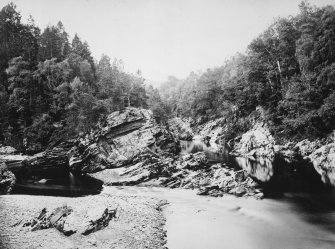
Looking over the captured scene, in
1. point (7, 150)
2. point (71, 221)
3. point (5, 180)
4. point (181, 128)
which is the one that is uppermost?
point (181, 128)

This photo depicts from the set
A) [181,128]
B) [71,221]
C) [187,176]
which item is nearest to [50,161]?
[187,176]

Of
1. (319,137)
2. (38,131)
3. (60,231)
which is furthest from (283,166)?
(38,131)

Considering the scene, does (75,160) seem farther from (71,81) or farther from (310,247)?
(310,247)

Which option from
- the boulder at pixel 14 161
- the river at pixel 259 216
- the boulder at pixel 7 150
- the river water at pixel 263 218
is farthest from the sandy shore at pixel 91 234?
the boulder at pixel 7 150

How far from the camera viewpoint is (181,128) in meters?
112

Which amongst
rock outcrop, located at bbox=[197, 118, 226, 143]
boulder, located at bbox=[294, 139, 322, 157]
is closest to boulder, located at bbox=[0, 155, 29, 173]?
boulder, located at bbox=[294, 139, 322, 157]

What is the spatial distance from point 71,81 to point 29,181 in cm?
2610

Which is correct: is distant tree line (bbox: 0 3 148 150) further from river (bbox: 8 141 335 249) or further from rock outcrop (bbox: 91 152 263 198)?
river (bbox: 8 141 335 249)

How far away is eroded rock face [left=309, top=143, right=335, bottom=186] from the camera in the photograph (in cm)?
3058

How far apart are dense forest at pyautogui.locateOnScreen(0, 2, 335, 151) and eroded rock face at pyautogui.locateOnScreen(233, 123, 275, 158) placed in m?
2.16

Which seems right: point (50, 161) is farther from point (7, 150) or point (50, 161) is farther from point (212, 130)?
point (212, 130)

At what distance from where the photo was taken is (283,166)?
38.7 meters

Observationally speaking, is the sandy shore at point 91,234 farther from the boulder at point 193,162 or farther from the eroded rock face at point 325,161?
the eroded rock face at point 325,161

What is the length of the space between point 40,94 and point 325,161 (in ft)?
175
